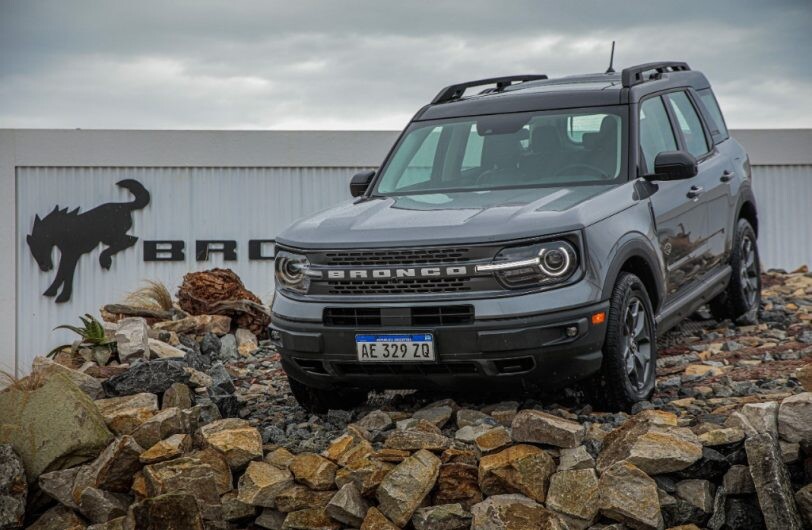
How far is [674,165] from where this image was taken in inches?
291

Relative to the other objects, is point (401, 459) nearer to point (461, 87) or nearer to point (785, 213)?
point (461, 87)

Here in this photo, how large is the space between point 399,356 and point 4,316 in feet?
57.9

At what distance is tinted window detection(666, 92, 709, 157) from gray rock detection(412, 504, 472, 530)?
4058 mm

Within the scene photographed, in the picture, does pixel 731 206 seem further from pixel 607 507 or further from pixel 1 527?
pixel 1 527

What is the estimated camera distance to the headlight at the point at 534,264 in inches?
253

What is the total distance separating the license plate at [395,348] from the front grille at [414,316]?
0.29 ft

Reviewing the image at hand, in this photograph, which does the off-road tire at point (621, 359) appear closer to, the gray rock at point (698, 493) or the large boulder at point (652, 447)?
the large boulder at point (652, 447)

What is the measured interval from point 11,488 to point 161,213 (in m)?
15.5

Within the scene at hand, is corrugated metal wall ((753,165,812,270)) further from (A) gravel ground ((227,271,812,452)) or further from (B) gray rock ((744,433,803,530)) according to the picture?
(B) gray rock ((744,433,803,530))

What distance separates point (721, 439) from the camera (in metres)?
6.32

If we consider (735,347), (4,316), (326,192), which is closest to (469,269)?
(735,347)

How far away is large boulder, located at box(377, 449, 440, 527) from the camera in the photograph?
20.2ft

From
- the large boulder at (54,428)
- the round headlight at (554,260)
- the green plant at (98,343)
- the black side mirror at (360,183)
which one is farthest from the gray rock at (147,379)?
the round headlight at (554,260)

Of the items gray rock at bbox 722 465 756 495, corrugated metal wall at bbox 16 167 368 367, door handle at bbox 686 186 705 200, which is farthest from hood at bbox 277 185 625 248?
corrugated metal wall at bbox 16 167 368 367
